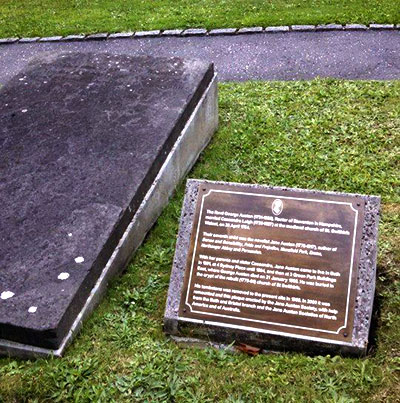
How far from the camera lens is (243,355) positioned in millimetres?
3502

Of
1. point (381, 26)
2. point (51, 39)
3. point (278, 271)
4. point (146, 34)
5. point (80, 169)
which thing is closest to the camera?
point (278, 271)

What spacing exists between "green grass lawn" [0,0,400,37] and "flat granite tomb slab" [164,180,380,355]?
540 centimetres

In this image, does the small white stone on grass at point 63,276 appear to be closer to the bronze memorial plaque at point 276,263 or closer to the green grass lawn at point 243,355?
the green grass lawn at point 243,355

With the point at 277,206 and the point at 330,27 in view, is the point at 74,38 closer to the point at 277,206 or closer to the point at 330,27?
the point at 330,27

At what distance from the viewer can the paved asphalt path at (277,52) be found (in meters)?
7.21

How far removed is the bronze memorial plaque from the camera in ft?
11.1

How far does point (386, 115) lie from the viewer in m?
5.96

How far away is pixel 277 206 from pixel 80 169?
163 centimetres

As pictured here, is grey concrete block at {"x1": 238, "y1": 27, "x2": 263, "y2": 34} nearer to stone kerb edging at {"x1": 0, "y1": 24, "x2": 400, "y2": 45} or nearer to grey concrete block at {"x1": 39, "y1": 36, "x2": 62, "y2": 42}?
stone kerb edging at {"x1": 0, "y1": 24, "x2": 400, "y2": 45}

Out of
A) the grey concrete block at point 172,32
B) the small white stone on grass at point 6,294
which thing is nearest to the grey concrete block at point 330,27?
the grey concrete block at point 172,32


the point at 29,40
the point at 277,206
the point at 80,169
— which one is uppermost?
the point at 277,206

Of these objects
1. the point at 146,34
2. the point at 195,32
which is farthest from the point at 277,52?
the point at 146,34

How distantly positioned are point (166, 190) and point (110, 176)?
55 centimetres

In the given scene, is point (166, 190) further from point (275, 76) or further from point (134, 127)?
point (275, 76)
